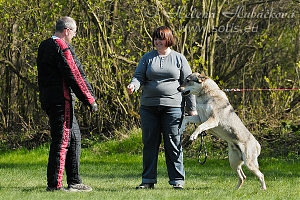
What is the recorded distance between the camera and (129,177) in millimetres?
9203

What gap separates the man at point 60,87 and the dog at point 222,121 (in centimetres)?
129

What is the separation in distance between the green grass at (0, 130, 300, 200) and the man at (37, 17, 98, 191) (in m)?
0.42

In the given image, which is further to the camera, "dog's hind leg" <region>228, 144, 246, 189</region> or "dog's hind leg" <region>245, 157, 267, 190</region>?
"dog's hind leg" <region>228, 144, 246, 189</region>

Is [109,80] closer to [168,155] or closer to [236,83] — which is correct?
[236,83]

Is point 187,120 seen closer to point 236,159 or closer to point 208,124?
point 208,124

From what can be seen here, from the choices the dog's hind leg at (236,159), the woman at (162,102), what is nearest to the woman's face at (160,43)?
the woman at (162,102)

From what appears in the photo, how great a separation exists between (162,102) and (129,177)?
2.39 meters

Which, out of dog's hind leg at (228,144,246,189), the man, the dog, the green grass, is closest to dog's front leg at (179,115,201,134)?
the dog

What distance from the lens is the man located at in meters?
6.71

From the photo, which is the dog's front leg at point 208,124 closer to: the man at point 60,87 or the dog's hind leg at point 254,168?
the dog's hind leg at point 254,168

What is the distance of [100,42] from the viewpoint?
13.6 m

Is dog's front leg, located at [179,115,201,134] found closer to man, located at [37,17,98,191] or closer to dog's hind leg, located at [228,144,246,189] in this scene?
dog's hind leg, located at [228,144,246,189]

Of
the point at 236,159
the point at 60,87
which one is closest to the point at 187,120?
the point at 236,159

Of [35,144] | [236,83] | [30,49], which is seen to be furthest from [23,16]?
[236,83]
